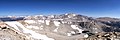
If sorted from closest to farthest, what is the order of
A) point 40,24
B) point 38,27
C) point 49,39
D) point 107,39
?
→ point 107,39 → point 49,39 → point 38,27 → point 40,24

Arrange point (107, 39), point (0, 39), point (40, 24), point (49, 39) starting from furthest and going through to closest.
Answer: point (40, 24)
point (49, 39)
point (107, 39)
point (0, 39)

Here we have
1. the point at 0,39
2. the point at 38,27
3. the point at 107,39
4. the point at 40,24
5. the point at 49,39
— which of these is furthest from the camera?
the point at 40,24

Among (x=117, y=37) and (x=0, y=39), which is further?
(x=117, y=37)

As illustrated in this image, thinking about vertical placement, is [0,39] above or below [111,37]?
above

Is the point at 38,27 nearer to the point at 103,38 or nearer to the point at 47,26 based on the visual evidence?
the point at 47,26

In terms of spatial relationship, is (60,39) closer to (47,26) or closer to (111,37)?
(111,37)

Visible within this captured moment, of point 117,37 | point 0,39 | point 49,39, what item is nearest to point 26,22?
point 49,39

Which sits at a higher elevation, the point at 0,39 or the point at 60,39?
the point at 0,39

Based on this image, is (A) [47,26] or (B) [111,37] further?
(A) [47,26]

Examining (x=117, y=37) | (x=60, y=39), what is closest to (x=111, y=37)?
(x=117, y=37)

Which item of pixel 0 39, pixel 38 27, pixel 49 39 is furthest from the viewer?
pixel 38 27
